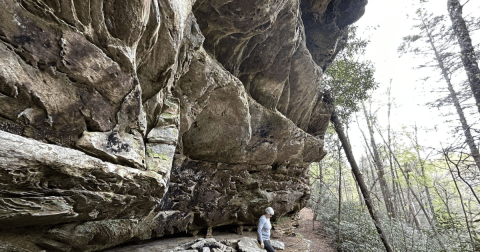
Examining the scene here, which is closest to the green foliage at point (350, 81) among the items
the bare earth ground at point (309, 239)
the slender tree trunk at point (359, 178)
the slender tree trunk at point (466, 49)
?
the slender tree trunk at point (359, 178)

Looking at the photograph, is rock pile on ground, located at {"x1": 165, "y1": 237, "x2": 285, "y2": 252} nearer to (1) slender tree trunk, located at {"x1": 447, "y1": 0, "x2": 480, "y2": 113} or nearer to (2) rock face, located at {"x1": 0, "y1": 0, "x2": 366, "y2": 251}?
(2) rock face, located at {"x1": 0, "y1": 0, "x2": 366, "y2": 251}

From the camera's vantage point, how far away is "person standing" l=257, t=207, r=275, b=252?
616 centimetres

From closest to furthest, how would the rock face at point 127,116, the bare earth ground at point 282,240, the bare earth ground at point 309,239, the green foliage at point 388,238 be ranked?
the rock face at point 127,116 < the bare earth ground at point 282,240 < the bare earth ground at point 309,239 < the green foliage at point 388,238

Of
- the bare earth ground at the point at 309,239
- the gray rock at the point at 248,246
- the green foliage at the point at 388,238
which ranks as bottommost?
the bare earth ground at the point at 309,239

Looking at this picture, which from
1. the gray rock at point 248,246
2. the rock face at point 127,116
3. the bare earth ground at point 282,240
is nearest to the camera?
the rock face at point 127,116

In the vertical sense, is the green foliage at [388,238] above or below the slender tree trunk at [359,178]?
below

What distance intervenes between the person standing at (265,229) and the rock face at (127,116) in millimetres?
2267

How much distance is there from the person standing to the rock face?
227 centimetres

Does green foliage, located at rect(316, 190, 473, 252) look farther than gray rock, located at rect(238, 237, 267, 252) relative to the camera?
Yes

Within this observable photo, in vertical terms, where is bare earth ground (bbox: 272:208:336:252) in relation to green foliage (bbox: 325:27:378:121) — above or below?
below

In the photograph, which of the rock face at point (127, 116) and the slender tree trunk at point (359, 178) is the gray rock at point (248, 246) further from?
the slender tree trunk at point (359, 178)

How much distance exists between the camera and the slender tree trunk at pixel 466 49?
6.79 metres

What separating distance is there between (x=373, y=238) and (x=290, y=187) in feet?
16.1

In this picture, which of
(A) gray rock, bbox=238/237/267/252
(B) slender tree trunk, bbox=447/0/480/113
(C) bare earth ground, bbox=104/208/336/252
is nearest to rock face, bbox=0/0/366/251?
(C) bare earth ground, bbox=104/208/336/252
